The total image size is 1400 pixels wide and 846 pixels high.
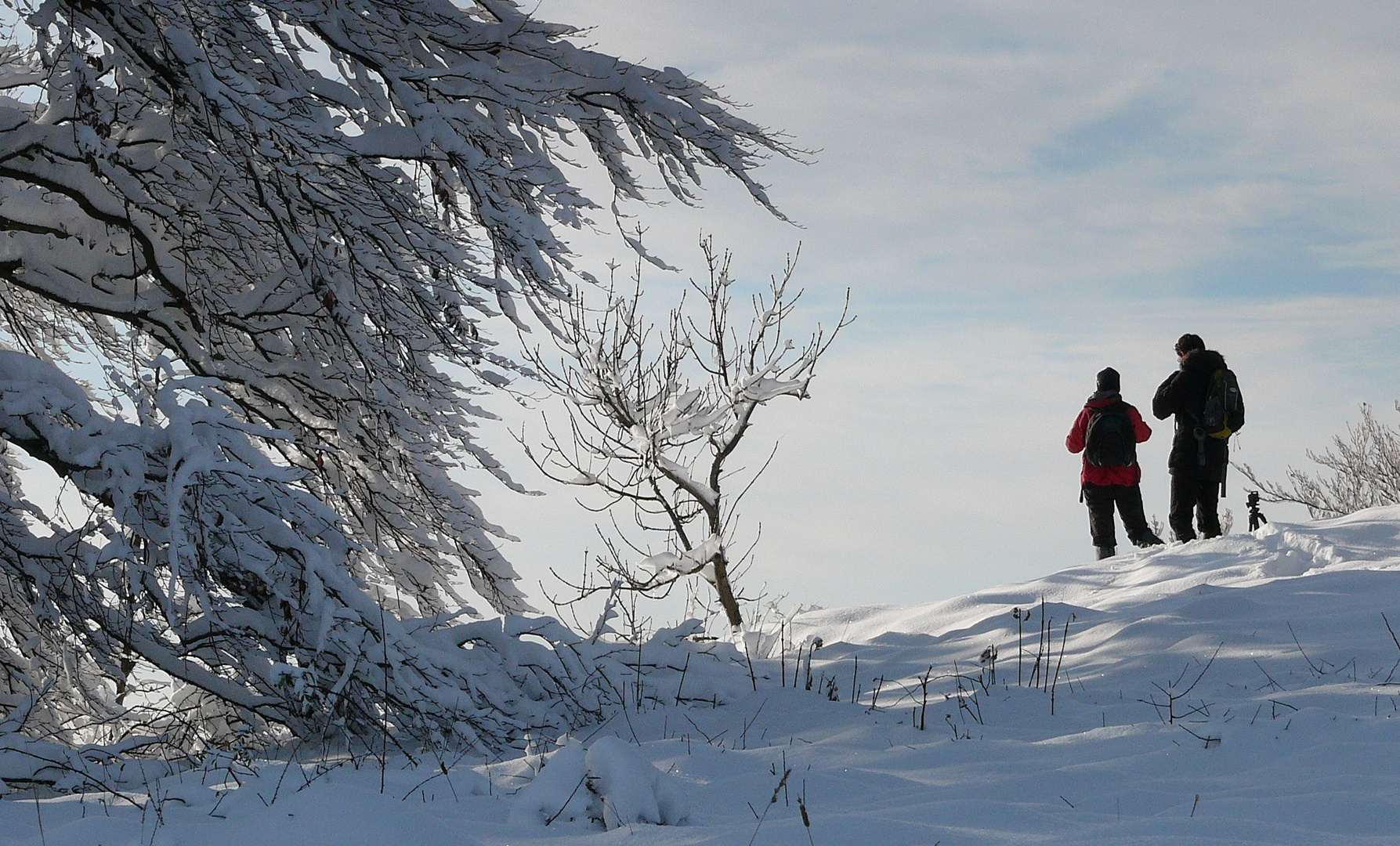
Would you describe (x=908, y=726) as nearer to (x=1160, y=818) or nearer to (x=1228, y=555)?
(x=1160, y=818)

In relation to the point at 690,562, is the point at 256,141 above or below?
above

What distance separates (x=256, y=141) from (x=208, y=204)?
137cm

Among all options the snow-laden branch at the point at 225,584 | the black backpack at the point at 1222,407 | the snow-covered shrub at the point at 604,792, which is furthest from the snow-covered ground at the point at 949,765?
the black backpack at the point at 1222,407

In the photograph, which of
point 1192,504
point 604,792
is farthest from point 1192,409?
point 604,792

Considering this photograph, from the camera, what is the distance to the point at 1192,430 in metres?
10.3

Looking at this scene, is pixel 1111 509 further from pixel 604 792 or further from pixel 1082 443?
pixel 604 792

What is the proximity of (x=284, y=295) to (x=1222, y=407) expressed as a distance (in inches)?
342

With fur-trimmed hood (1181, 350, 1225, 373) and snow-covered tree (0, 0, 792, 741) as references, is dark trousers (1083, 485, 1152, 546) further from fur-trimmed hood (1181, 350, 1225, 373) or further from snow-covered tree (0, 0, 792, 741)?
snow-covered tree (0, 0, 792, 741)

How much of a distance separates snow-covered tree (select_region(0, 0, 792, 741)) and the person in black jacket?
679 cm


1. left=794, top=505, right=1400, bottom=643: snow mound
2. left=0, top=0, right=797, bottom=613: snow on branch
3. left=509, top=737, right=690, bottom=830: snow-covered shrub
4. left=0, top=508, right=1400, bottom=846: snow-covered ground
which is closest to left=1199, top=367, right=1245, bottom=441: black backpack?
left=794, top=505, right=1400, bottom=643: snow mound

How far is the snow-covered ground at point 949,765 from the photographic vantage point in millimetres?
2504

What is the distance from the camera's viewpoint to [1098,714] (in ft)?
13.0

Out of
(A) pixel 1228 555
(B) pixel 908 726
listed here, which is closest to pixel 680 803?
(B) pixel 908 726

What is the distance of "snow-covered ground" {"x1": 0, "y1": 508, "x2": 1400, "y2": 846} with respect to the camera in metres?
2.50
